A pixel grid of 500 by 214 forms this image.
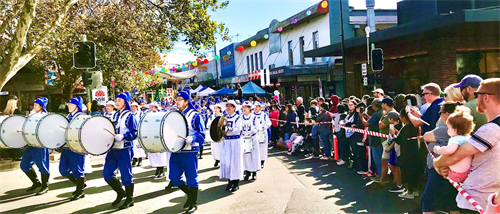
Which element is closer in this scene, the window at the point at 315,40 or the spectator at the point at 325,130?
the spectator at the point at 325,130

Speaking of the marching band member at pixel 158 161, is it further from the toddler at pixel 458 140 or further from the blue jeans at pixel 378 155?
the toddler at pixel 458 140

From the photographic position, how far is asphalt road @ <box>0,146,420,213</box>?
7.01 m

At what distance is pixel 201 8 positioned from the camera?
1316 cm

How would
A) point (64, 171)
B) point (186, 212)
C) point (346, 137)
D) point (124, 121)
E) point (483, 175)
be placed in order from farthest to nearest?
point (346, 137), point (64, 171), point (124, 121), point (186, 212), point (483, 175)

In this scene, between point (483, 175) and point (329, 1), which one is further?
point (329, 1)

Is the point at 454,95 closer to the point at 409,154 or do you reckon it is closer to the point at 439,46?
the point at 409,154

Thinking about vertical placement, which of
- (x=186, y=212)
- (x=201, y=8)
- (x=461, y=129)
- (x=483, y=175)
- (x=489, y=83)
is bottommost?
(x=186, y=212)

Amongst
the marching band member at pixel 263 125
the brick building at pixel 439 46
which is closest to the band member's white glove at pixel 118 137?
the marching band member at pixel 263 125

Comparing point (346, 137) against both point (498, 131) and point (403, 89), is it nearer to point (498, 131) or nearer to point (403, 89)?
point (498, 131)

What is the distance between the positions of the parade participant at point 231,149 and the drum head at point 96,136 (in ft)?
8.06

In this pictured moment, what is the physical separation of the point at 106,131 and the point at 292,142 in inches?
309

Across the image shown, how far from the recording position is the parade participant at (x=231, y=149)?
341 inches

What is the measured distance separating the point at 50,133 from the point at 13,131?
153 centimetres

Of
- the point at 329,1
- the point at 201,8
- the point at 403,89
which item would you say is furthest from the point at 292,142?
the point at 329,1
